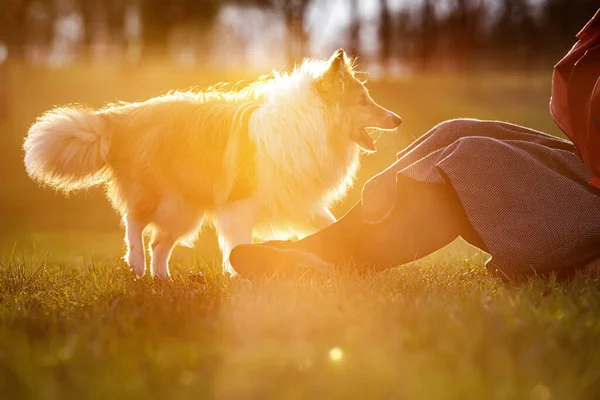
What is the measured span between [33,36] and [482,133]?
3587 cm

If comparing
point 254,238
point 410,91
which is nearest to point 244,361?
point 254,238

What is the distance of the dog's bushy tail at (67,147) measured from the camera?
212 inches

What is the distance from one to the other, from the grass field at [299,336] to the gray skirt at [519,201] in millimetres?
171

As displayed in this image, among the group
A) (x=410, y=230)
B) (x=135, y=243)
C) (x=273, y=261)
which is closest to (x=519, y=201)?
(x=410, y=230)

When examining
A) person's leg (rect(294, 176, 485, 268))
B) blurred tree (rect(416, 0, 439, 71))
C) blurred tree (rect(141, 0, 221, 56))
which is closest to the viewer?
person's leg (rect(294, 176, 485, 268))

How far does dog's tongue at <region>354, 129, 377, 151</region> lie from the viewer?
5.68 m

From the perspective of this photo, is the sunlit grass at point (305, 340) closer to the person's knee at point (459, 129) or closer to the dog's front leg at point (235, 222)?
the person's knee at point (459, 129)

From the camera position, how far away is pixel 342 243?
411cm

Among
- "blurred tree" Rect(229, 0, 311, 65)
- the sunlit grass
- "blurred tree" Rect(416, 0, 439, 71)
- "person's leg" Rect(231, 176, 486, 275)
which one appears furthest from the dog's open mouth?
"blurred tree" Rect(416, 0, 439, 71)

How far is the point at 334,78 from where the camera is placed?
17.8 feet

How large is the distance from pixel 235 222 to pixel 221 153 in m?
0.55

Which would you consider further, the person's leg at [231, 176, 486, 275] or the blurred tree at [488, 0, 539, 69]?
the blurred tree at [488, 0, 539, 69]

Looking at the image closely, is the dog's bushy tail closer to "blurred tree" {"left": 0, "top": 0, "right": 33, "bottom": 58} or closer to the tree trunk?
"blurred tree" {"left": 0, "top": 0, "right": 33, "bottom": 58}

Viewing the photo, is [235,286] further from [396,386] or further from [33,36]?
[33,36]
